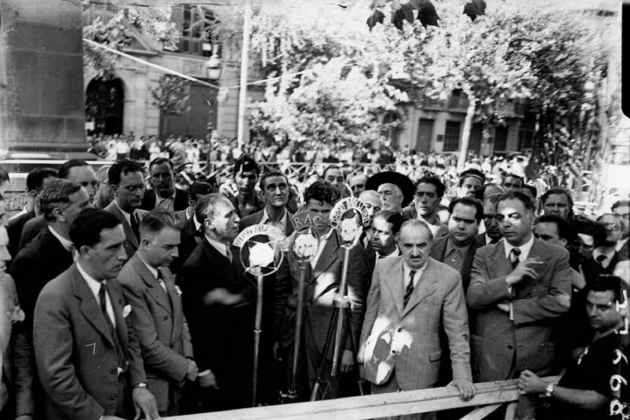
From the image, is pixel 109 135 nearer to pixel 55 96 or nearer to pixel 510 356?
pixel 55 96

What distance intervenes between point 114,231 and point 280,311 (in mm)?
1831

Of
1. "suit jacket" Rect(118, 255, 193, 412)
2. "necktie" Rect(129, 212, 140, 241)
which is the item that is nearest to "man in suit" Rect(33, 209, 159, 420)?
"suit jacket" Rect(118, 255, 193, 412)

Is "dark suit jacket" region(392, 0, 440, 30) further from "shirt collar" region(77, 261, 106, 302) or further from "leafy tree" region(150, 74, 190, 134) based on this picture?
"shirt collar" region(77, 261, 106, 302)

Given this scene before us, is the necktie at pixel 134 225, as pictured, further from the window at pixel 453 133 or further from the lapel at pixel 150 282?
the window at pixel 453 133

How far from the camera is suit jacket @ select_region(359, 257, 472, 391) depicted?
387 centimetres

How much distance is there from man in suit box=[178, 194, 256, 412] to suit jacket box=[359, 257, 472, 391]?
3.18 feet

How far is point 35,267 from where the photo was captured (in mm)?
3332

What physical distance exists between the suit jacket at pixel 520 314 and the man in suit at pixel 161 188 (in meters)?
2.74

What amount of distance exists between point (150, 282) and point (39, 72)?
3.08m

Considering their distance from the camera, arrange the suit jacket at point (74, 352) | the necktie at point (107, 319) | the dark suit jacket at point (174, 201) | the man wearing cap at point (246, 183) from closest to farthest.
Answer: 1. the suit jacket at point (74, 352)
2. the necktie at point (107, 319)
3. the dark suit jacket at point (174, 201)
4. the man wearing cap at point (246, 183)

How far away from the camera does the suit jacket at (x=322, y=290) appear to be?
4516 mm

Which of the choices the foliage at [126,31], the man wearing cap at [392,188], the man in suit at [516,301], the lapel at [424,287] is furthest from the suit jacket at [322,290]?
the foliage at [126,31]

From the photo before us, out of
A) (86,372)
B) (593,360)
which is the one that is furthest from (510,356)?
(86,372)

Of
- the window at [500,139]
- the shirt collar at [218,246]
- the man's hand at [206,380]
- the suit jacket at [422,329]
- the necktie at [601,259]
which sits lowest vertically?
the man's hand at [206,380]
